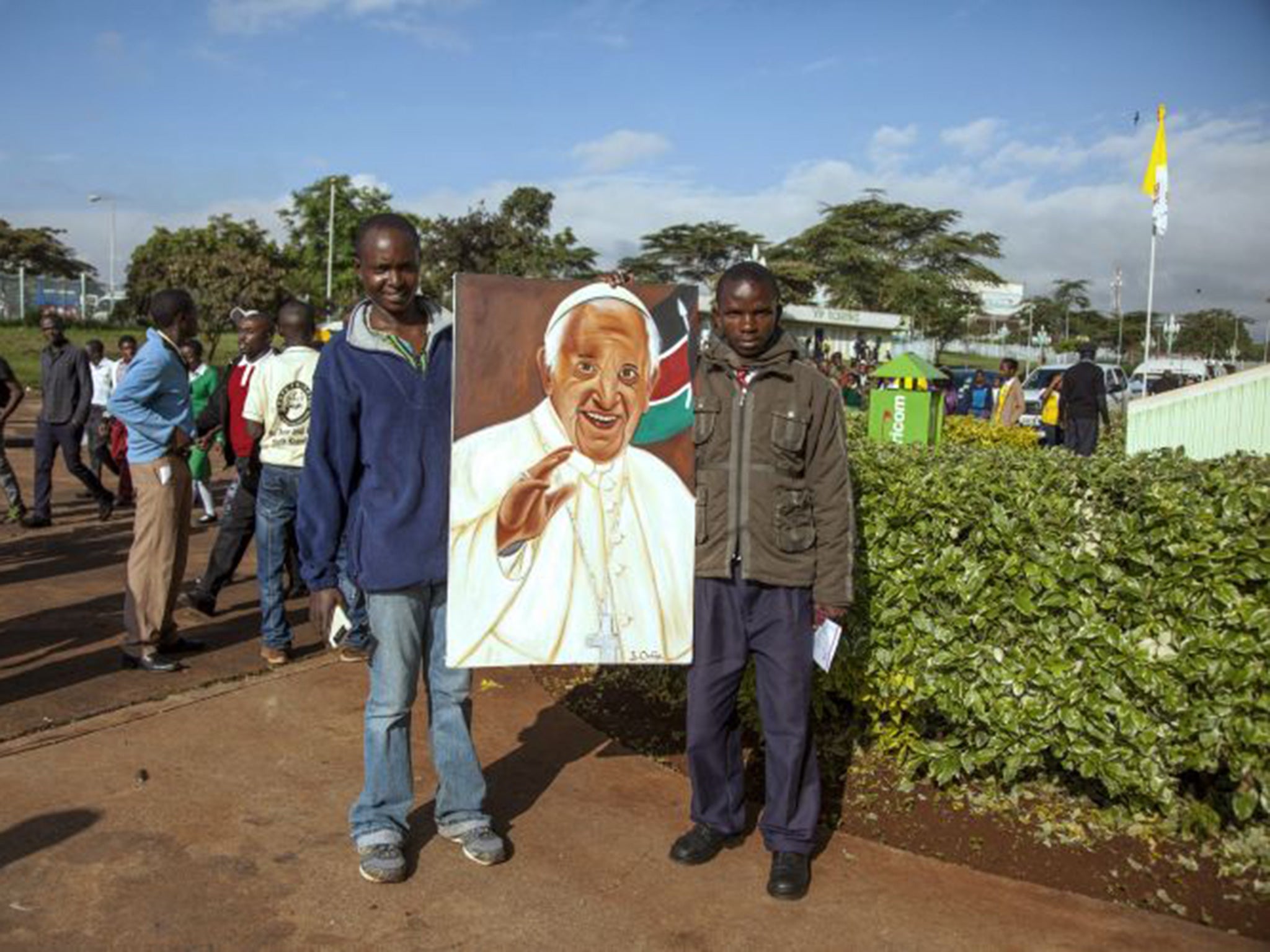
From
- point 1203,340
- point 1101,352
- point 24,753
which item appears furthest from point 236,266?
point 1203,340

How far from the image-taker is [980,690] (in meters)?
4.08

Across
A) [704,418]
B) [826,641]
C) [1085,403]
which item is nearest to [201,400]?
[704,418]

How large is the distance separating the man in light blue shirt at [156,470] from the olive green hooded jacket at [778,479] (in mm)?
3257

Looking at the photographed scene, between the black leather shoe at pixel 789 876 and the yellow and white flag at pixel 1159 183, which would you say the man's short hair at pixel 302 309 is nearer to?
the black leather shoe at pixel 789 876

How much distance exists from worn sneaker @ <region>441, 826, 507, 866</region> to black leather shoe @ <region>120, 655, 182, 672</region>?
2603 millimetres

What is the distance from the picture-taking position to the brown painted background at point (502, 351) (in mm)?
3525

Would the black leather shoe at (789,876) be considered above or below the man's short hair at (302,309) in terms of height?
below

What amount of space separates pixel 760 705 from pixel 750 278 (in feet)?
4.68

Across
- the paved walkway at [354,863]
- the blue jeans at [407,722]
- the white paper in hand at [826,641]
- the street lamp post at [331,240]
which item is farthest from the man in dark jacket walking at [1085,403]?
the street lamp post at [331,240]

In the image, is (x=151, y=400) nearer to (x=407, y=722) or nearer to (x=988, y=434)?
(x=407, y=722)

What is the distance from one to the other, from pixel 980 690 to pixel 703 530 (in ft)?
4.21

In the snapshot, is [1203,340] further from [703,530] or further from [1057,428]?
[703,530]

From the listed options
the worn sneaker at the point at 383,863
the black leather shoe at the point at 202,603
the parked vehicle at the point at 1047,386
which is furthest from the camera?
the parked vehicle at the point at 1047,386

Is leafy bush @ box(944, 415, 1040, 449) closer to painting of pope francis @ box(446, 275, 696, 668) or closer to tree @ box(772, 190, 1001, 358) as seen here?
painting of pope francis @ box(446, 275, 696, 668)
